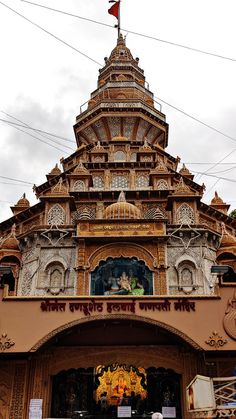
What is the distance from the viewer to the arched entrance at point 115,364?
47.7ft

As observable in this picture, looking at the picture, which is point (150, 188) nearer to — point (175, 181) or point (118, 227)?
point (175, 181)

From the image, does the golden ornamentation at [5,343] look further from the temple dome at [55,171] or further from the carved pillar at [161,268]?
the temple dome at [55,171]

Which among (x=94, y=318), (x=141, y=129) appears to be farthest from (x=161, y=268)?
(x=141, y=129)

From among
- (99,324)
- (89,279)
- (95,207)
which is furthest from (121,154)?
(99,324)

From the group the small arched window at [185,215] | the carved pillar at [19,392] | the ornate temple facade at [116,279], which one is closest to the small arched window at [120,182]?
the ornate temple facade at [116,279]

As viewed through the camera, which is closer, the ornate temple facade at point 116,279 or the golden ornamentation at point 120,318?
the golden ornamentation at point 120,318

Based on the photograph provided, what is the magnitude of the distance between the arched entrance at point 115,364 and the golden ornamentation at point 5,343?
1.34 metres

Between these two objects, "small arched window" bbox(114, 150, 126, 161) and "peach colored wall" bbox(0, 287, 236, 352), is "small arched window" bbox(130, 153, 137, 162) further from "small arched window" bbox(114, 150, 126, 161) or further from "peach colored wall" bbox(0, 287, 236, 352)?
"peach colored wall" bbox(0, 287, 236, 352)

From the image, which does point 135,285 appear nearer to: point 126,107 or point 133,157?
point 133,157

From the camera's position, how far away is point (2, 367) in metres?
14.5

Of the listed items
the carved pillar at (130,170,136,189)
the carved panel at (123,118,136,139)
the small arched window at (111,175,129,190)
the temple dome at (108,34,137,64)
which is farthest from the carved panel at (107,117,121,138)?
the temple dome at (108,34,137,64)

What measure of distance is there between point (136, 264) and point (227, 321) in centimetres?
816

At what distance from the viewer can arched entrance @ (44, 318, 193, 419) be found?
1455cm

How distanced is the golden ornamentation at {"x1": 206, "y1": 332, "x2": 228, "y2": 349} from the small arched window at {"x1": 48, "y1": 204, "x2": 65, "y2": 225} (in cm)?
1298
